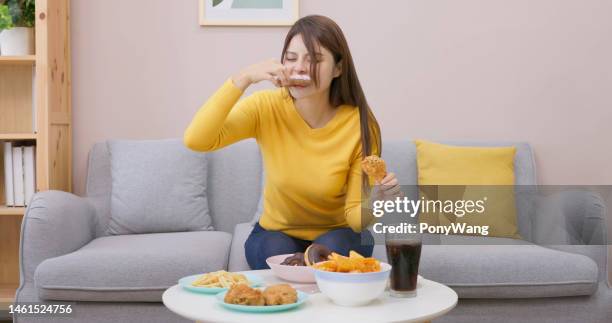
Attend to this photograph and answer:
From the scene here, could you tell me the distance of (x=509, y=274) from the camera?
2494 millimetres

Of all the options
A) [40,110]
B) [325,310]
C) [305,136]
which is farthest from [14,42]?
[325,310]

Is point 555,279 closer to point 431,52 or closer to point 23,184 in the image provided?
point 431,52

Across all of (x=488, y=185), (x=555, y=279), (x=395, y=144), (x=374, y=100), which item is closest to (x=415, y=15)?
(x=374, y=100)

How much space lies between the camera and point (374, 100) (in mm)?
3436

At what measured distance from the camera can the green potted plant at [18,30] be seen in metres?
3.04

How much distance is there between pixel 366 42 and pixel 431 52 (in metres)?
0.32

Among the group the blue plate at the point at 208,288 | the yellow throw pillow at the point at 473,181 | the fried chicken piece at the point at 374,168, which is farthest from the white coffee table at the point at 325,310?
the yellow throw pillow at the point at 473,181

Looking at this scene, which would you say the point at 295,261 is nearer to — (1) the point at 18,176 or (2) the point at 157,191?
(2) the point at 157,191

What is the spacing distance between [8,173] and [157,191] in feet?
2.17

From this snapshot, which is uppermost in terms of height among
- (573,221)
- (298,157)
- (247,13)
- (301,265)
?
(247,13)

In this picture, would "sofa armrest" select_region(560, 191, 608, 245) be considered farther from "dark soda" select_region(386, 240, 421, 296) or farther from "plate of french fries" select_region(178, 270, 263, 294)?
"plate of french fries" select_region(178, 270, 263, 294)

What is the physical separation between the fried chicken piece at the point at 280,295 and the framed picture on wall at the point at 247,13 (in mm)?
2081

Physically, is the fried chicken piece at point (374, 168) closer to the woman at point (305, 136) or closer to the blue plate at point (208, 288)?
the woman at point (305, 136)

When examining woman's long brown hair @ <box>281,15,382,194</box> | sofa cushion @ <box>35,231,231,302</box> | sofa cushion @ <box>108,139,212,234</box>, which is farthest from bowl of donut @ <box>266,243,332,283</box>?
sofa cushion @ <box>108,139,212,234</box>
